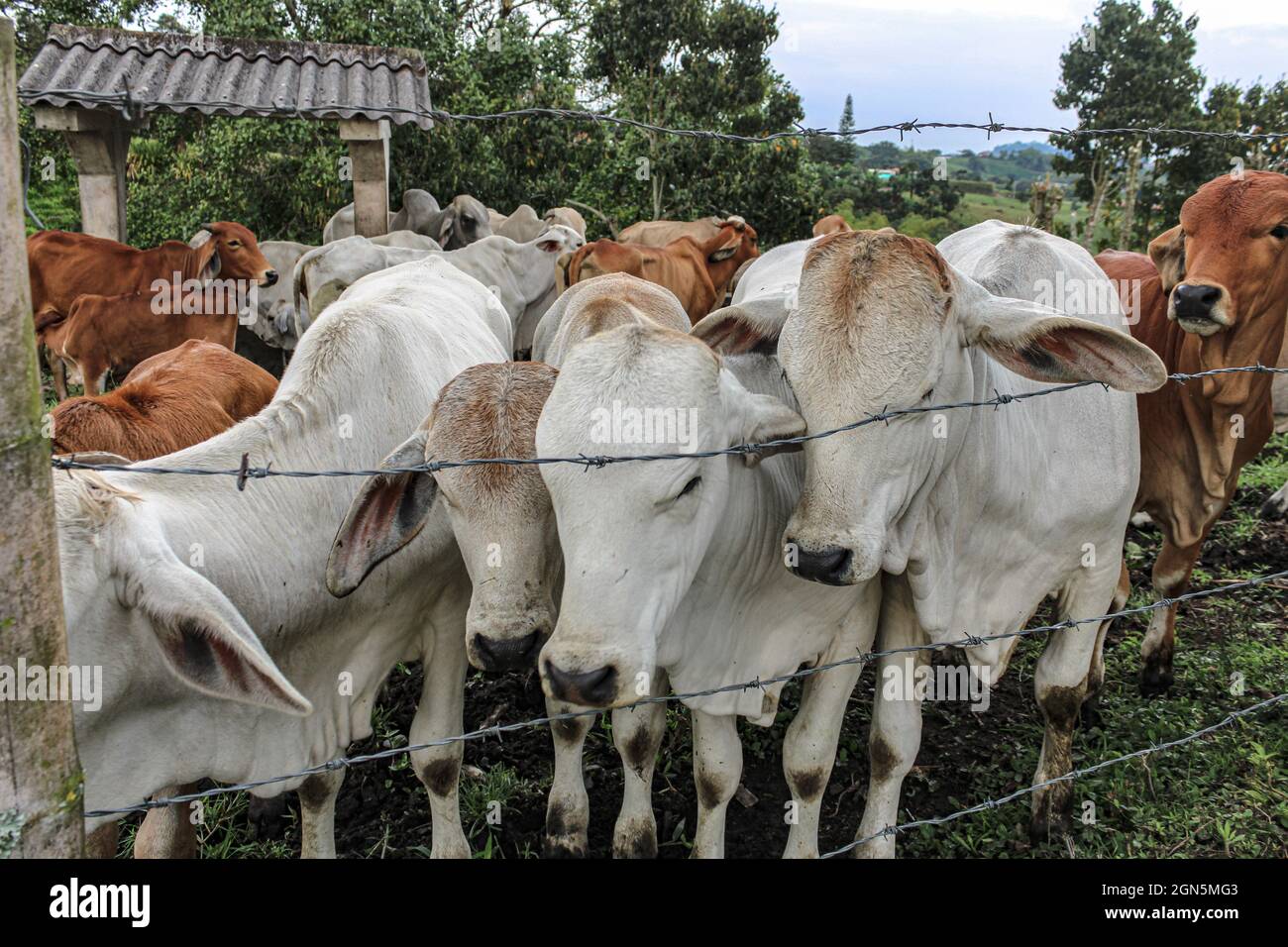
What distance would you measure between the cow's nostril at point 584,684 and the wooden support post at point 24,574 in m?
0.95

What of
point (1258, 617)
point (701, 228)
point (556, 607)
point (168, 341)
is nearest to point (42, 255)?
point (168, 341)

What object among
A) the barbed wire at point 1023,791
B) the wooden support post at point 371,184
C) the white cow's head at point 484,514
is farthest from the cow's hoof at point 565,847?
the wooden support post at point 371,184

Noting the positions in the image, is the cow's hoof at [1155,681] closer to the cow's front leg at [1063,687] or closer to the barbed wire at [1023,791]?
the barbed wire at [1023,791]

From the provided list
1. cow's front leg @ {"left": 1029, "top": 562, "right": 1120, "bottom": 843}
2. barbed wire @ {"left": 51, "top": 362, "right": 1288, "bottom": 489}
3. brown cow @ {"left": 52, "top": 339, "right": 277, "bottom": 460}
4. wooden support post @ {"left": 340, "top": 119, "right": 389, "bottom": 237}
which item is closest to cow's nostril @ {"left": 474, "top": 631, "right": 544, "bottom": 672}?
barbed wire @ {"left": 51, "top": 362, "right": 1288, "bottom": 489}

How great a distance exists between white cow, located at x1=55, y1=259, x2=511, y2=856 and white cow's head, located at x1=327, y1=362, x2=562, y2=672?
17 centimetres

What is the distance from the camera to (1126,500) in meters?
3.51

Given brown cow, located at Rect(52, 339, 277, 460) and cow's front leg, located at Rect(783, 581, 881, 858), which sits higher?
brown cow, located at Rect(52, 339, 277, 460)

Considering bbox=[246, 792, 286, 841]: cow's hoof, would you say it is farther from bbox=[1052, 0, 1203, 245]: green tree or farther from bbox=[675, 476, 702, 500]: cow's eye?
bbox=[1052, 0, 1203, 245]: green tree

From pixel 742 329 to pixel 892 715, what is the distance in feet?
4.44

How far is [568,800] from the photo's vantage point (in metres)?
3.71

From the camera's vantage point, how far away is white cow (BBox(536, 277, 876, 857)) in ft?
7.92

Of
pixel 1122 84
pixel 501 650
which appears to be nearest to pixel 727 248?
pixel 501 650

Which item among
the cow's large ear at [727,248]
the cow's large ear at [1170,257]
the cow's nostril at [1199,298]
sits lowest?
the cow's nostril at [1199,298]

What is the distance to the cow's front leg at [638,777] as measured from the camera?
358cm
